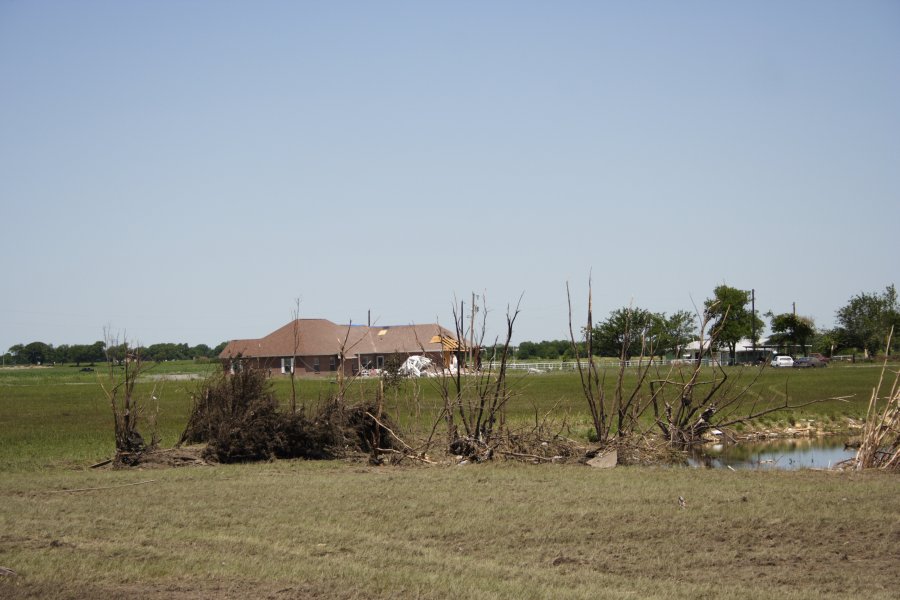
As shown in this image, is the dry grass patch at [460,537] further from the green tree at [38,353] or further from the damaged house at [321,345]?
the green tree at [38,353]

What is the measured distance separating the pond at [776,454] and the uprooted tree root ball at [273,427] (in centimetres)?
726

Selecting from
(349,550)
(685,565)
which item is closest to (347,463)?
(349,550)

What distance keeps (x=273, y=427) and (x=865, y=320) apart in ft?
273

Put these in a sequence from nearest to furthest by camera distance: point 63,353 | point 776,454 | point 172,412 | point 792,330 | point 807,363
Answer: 1. point 776,454
2. point 172,412
3. point 807,363
4. point 792,330
5. point 63,353

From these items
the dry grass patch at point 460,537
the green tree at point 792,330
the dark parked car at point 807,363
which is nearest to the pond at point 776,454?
the dry grass patch at point 460,537

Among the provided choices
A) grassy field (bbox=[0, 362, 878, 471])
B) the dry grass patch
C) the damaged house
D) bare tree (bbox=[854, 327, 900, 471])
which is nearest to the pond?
grassy field (bbox=[0, 362, 878, 471])

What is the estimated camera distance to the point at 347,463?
1827 centimetres

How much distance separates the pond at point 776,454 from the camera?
19422mm

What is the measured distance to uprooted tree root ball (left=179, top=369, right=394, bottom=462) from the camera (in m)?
18.5

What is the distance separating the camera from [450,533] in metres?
10.7

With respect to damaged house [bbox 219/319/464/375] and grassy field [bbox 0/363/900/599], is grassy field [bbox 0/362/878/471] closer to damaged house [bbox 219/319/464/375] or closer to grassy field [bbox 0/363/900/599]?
grassy field [bbox 0/363/900/599]

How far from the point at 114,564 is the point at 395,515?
3.92 m

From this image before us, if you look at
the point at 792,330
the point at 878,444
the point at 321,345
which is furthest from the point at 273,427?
the point at 792,330

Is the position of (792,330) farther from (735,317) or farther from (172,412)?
(172,412)
